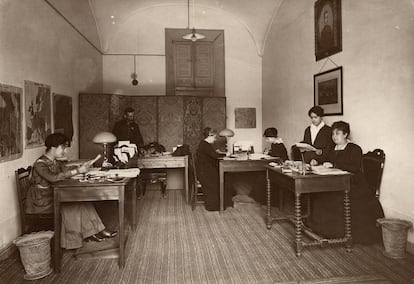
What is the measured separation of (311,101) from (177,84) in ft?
12.1

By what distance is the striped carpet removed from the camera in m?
A: 3.22

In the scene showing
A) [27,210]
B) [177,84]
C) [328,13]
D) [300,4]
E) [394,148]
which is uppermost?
[300,4]

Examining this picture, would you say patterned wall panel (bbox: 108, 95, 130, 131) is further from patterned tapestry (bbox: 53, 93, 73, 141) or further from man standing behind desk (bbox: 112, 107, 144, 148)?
patterned tapestry (bbox: 53, 93, 73, 141)

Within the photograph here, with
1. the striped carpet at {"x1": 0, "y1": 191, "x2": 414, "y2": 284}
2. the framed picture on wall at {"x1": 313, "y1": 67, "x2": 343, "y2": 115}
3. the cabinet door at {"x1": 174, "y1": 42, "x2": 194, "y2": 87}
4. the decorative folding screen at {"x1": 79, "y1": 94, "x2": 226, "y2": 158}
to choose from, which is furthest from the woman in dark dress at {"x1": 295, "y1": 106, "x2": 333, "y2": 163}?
the cabinet door at {"x1": 174, "y1": 42, "x2": 194, "y2": 87}

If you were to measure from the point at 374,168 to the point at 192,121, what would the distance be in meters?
4.39

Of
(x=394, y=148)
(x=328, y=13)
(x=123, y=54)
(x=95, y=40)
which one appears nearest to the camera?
(x=394, y=148)

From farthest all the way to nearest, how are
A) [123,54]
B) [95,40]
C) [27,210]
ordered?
[123,54]
[95,40]
[27,210]

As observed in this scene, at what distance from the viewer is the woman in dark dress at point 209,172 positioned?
5809mm

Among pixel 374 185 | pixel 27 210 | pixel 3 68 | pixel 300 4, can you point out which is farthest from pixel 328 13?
pixel 27 210

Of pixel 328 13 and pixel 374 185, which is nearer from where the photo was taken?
pixel 374 185

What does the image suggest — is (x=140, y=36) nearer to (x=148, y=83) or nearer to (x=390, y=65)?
(x=148, y=83)

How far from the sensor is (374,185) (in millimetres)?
4184

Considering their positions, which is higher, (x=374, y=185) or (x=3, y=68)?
(x=3, y=68)

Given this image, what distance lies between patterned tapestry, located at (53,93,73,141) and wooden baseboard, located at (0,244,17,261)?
2.04 meters
